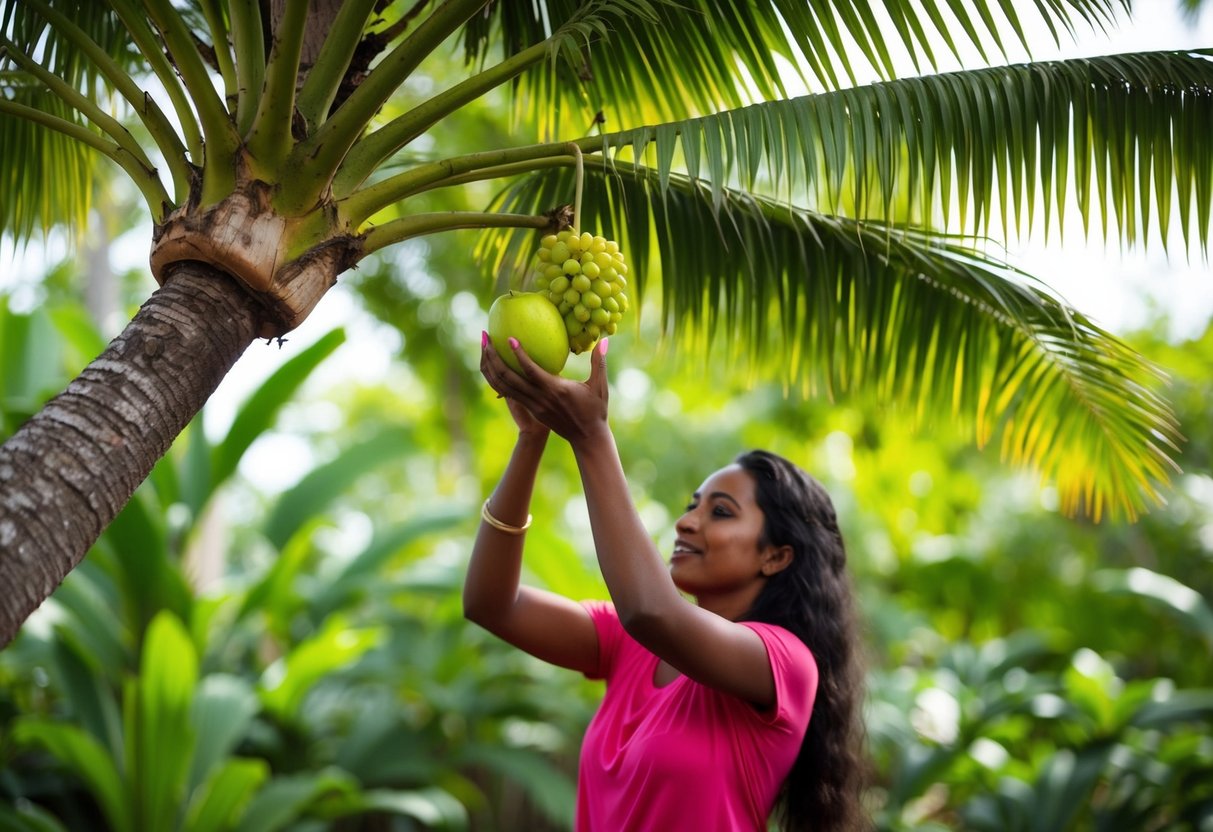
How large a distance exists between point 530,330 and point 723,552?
909 mm

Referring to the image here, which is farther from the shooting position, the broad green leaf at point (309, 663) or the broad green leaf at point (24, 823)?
the broad green leaf at point (309, 663)

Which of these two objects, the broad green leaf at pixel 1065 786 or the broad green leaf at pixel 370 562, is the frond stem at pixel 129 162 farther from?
the broad green leaf at pixel 1065 786

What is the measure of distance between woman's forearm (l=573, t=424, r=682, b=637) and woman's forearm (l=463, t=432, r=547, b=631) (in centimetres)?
52

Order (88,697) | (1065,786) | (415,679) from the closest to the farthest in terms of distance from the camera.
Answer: (88,697) → (1065,786) → (415,679)

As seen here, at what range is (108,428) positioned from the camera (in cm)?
181

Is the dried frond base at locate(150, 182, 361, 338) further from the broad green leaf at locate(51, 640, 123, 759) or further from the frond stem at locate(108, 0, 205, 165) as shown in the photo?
the broad green leaf at locate(51, 640, 123, 759)

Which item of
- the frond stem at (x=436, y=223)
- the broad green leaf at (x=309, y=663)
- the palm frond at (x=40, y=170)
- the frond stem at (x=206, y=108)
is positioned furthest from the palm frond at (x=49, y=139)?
the broad green leaf at (x=309, y=663)

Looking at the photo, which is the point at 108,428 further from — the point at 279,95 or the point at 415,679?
the point at 415,679

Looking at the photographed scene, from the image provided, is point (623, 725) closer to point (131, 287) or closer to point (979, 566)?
point (979, 566)

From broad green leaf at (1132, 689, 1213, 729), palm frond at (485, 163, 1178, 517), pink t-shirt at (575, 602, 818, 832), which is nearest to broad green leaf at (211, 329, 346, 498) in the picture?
palm frond at (485, 163, 1178, 517)

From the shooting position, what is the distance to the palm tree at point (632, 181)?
6.54 feet

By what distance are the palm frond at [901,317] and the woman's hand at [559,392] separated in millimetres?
1034

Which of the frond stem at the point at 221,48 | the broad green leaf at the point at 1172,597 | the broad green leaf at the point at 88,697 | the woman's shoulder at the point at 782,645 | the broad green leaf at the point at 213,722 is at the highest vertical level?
the broad green leaf at the point at 1172,597

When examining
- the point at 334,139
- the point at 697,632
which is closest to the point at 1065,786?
the point at 697,632
